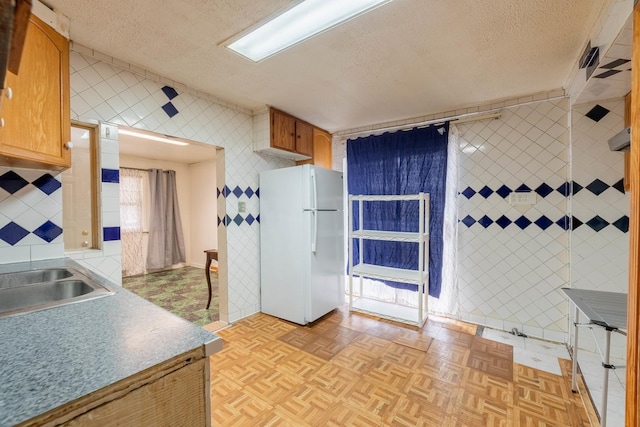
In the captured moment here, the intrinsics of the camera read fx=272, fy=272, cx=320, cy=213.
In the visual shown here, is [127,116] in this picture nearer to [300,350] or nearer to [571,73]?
[300,350]

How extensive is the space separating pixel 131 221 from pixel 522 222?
5815mm

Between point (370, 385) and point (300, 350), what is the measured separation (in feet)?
2.21

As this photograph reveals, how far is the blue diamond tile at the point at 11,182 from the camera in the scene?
1506 millimetres

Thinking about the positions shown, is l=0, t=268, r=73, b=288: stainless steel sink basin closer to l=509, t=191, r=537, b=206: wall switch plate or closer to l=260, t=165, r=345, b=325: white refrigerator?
l=260, t=165, r=345, b=325: white refrigerator

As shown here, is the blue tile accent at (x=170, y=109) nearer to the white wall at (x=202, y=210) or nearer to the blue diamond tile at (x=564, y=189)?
the white wall at (x=202, y=210)

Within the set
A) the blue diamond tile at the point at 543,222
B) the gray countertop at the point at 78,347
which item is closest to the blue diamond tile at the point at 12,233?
the gray countertop at the point at 78,347

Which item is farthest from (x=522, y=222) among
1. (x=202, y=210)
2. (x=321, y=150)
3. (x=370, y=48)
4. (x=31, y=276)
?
(x=202, y=210)

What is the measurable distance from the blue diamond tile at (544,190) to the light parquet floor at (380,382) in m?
1.40

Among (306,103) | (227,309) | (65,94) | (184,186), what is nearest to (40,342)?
(65,94)

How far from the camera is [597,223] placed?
2162mm

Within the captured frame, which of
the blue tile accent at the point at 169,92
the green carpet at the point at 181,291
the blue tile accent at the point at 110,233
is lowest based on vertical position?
the green carpet at the point at 181,291

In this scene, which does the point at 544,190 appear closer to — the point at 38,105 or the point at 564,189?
the point at 564,189

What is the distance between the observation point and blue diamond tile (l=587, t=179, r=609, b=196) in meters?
2.14

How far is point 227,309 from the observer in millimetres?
2715
